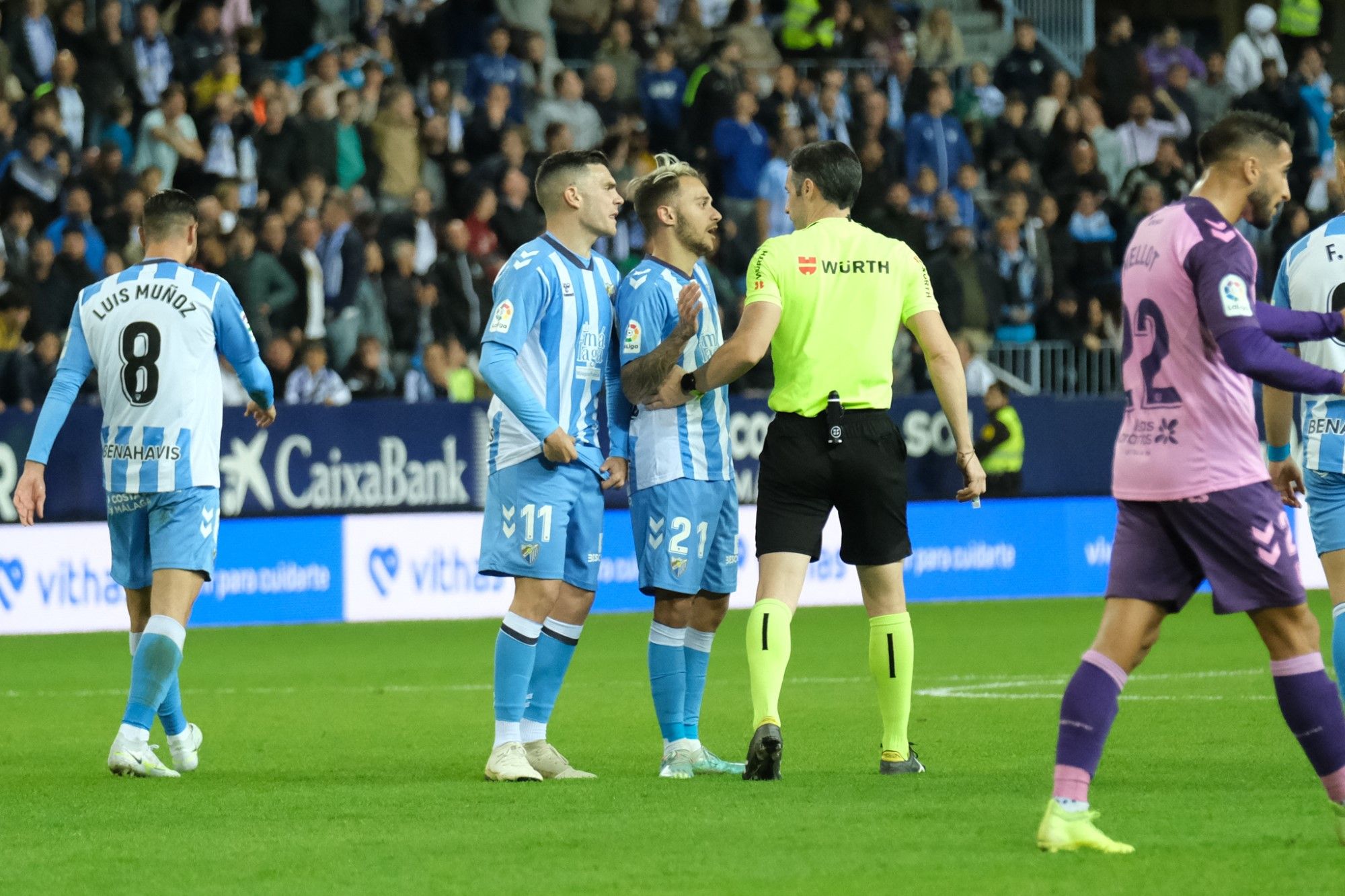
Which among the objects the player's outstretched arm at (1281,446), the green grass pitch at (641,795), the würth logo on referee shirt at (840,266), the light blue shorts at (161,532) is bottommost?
the green grass pitch at (641,795)

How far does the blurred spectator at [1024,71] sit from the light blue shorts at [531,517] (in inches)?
686

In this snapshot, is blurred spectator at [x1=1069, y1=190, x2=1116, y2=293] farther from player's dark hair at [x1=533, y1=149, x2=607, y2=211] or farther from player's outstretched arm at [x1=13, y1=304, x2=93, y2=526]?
player's outstretched arm at [x1=13, y1=304, x2=93, y2=526]

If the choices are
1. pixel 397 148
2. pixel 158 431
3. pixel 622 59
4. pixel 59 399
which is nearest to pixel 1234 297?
pixel 158 431

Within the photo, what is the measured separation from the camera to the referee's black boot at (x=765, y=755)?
25.4ft

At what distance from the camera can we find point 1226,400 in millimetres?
6188

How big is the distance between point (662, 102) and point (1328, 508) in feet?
49.1

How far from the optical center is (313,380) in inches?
722

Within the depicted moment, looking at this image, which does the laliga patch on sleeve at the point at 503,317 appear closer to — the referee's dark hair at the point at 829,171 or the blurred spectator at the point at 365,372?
the referee's dark hair at the point at 829,171

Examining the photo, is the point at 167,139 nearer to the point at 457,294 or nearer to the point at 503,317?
the point at 457,294

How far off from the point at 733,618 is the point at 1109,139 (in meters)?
9.26

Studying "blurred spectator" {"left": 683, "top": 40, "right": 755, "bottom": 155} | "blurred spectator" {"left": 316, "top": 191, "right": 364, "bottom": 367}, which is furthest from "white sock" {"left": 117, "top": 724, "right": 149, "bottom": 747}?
"blurred spectator" {"left": 683, "top": 40, "right": 755, "bottom": 155}

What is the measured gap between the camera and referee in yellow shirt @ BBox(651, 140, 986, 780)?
7.87 m

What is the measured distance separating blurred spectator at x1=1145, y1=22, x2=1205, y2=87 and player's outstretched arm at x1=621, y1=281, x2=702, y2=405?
1871 centimetres

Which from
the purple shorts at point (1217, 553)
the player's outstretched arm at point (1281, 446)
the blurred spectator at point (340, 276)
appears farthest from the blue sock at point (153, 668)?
the blurred spectator at point (340, 276)
